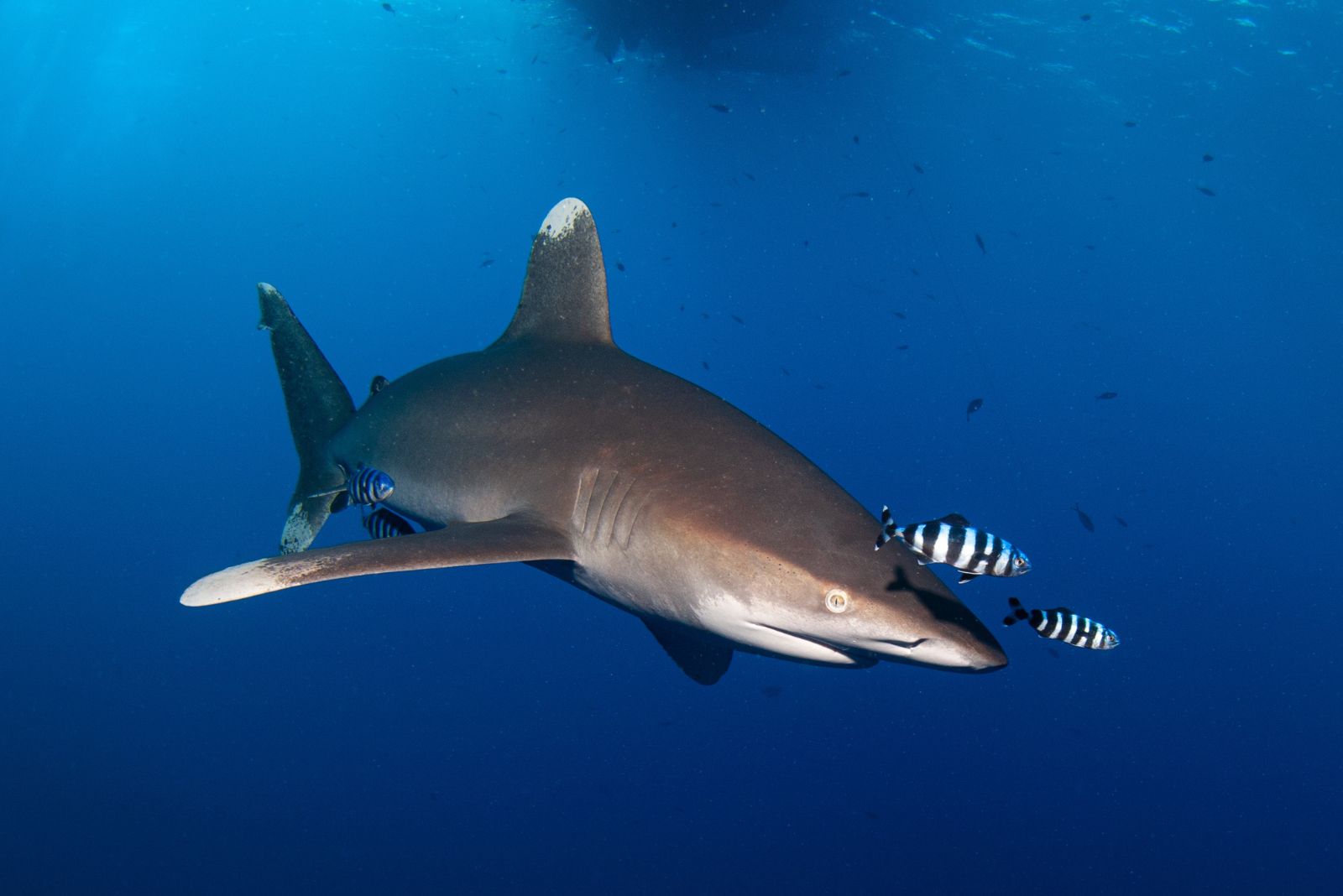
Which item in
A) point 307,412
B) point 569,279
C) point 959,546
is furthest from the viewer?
point 307,412

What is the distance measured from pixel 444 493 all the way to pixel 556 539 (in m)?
1.03

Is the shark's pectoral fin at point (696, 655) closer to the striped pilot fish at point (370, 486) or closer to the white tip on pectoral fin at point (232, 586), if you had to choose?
the striped pilot fish at point (370, 486)

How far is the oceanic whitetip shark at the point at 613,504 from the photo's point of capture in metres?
2.42

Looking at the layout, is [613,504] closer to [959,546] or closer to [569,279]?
[959,546]

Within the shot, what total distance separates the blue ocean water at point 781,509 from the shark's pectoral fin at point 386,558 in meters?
11.4

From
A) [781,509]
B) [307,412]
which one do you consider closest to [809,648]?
[781,509]

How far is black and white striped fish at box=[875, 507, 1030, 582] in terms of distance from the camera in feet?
8.50

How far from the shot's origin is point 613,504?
125 inches

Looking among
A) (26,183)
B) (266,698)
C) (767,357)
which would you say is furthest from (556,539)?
(26,183)

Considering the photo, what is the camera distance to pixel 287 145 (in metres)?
88.6

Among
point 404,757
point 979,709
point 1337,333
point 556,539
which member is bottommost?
point 404,757

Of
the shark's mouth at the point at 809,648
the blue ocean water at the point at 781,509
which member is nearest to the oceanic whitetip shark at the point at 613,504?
the shark's mouth at the point at 809,648

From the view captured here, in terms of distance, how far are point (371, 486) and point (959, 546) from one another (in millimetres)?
3133

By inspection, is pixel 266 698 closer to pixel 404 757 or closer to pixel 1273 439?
pixel 404 757
